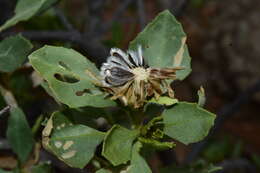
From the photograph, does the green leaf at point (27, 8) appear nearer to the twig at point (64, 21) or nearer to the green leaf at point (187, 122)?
the green leaf at point (187, 122)

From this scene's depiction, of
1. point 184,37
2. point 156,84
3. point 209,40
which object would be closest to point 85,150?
point 156,84

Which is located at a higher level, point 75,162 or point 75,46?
point 75,46

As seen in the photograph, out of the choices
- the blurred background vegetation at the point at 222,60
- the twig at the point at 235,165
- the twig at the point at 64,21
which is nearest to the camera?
the twig at the point at 64,21

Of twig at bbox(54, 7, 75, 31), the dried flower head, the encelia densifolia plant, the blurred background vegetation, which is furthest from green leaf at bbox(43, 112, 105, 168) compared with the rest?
the blurred background vegetation

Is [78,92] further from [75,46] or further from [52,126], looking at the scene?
[75,46]

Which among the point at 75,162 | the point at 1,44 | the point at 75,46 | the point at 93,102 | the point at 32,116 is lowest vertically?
the point at 75,162

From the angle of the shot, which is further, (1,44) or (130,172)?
(1,44)

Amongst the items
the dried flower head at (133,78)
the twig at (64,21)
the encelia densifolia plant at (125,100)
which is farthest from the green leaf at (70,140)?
the twig at (64,21)
